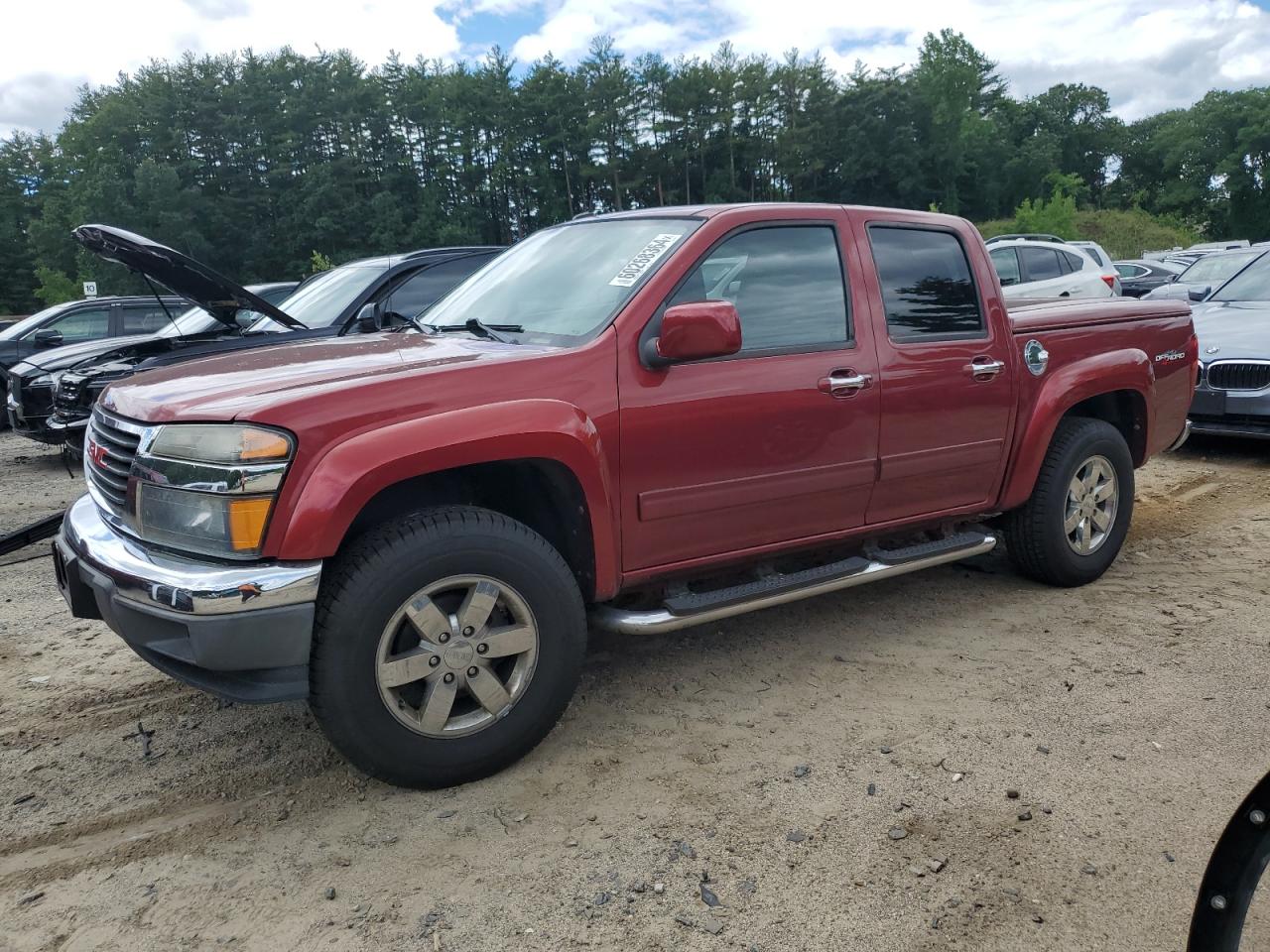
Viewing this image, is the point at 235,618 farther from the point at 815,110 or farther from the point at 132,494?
the point at 815,110

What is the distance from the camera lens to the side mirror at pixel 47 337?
36.9 feet

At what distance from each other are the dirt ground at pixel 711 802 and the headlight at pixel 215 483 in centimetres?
90

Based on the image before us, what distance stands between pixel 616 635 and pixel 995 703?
1.67m

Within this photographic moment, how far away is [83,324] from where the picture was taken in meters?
11.5

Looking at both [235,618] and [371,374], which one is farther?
[371,374]

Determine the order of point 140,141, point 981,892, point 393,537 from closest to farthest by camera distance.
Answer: point 981,892, point 393,537, point 140,141

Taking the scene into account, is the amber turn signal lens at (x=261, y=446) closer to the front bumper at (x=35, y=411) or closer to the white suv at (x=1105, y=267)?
the front bumper at (x=35, y=411)

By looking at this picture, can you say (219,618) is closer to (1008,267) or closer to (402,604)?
(402,604)

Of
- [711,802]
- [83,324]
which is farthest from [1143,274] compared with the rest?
[711,802]

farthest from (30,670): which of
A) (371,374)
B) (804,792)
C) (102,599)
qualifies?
(804,792)

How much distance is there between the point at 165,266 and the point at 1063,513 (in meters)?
4.84

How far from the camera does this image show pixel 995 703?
359 cm

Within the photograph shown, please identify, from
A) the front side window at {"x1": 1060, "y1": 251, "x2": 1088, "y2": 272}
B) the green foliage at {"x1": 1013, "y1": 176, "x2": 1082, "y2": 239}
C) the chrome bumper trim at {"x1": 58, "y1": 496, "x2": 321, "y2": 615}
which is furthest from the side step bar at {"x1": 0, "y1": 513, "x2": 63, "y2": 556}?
the green foliage at {"x1": 1013, "y1": 176, "x2": 1082, "y2": 239}

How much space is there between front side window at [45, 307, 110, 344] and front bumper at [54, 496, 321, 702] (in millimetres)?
10093
